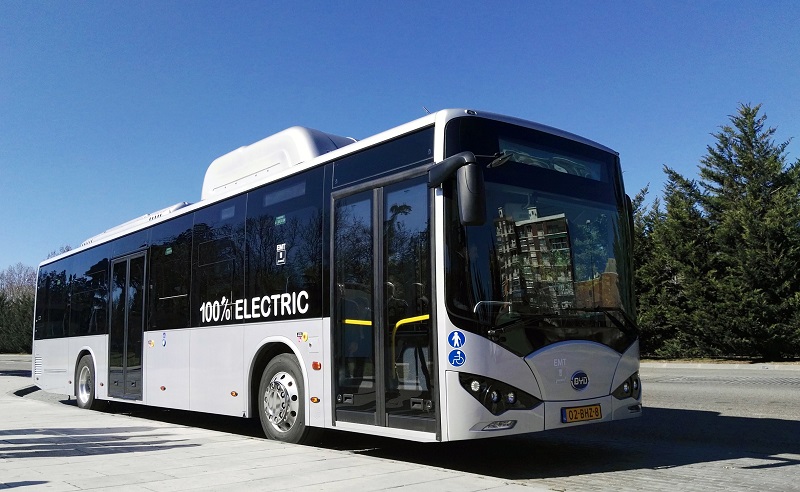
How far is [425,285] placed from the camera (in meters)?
7.20

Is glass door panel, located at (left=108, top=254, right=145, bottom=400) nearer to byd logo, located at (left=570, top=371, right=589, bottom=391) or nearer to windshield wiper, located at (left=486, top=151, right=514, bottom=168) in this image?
windshield wiper, located at (left=486, top=151, right=514, bottom=168)

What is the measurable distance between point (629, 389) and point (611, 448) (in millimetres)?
1415

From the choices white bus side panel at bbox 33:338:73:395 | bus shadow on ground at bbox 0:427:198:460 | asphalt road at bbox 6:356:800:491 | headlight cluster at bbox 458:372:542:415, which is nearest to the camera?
headlight cluster at bbox 458:372:542:415

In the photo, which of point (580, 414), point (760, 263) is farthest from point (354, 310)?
point (760, 263)

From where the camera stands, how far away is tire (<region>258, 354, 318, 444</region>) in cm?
895

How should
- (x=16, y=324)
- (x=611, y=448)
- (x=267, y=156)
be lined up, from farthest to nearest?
(x=16, y=324)
(x=267, y=156)
(x=611, y=448)

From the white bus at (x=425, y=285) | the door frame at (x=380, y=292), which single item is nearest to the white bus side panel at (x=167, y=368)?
the white bus at (x=425, y=285)

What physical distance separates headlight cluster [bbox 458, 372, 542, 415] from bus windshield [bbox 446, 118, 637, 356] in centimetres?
38

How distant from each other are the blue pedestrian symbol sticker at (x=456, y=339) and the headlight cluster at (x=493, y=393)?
0.89 feet

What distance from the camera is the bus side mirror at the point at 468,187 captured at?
668 cm

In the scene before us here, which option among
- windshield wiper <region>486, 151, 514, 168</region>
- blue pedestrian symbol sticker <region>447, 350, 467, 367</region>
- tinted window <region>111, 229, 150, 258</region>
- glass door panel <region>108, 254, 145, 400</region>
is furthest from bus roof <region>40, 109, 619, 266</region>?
blue pedestrian symbol sticker <region>447, 350, 467, 367</region>

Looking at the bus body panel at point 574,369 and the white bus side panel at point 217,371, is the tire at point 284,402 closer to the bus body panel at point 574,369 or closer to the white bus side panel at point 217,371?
the white bus side panel at point 217,371

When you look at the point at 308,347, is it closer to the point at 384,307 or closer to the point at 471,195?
the point at 384,307

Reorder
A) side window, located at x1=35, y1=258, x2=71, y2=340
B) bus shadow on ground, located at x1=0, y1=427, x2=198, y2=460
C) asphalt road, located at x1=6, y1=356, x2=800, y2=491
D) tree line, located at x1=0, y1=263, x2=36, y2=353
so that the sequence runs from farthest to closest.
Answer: tree line, located at x1=0, y1=263, x2=36, y2=353
side window, located at x1=35, y1=258, x2=71, y2=340
bus shadow on ground, located at x1=0, y1=427, x2=198, y2=460
asphalt road, located at x1=6, y1=356, x2=800, y2=491
